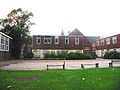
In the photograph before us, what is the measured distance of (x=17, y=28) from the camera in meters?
57.5

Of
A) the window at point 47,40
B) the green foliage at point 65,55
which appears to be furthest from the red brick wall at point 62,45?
the green foliage at point 65,55

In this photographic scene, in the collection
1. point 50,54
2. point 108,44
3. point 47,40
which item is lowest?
point 50,54

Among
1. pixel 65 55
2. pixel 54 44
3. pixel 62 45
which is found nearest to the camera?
pixel 65 55

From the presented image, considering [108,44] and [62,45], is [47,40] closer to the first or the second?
[62,45]

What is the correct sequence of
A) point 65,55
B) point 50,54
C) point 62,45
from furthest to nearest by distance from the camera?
point 62,45
point 50,54
point 65,55

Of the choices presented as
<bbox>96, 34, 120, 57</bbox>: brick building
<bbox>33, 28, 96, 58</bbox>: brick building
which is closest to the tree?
<bbox>33, 28, 96, 58</bbox>: brick building

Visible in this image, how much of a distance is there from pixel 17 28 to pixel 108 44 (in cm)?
2471

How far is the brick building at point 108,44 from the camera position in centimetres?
5041

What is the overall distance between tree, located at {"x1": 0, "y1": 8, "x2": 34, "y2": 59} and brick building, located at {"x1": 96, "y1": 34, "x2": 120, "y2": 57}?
20.8m

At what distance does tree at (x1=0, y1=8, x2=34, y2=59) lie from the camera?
56.7 m

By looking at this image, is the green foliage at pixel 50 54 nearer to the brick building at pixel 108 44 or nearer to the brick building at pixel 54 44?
the brick building at pixel 54 44

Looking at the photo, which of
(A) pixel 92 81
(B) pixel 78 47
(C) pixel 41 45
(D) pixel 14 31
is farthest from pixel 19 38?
(A) pixel 92 81

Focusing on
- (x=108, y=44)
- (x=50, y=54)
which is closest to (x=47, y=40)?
(x=50, y=54)

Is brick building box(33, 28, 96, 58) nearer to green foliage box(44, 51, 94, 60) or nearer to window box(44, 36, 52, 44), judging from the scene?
window box(44, 36, 52, 44)
